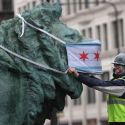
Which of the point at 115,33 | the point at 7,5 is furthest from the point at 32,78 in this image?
the point at 7,5

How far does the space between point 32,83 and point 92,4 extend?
5760 cm

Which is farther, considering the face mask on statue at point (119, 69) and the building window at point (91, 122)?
the building window at point (91, 122)

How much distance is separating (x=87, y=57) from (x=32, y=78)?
0.55m

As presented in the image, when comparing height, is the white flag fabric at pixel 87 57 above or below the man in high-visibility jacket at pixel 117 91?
above

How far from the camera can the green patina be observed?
5.76 meters

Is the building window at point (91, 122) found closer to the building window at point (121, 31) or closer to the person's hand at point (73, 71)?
the building window at point (121, 31)

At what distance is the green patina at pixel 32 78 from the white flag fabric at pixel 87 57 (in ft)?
0.50

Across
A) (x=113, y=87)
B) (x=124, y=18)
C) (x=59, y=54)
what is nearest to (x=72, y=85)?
(x=59, y=54)

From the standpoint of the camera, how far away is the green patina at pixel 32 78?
18.9ft

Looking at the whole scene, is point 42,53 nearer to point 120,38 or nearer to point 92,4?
point 120,38

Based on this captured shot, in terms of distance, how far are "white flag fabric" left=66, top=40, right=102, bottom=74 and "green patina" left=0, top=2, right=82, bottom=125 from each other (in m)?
0.15

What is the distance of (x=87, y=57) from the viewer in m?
6.06

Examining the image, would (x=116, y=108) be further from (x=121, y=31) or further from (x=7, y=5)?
(x=7, y=5)

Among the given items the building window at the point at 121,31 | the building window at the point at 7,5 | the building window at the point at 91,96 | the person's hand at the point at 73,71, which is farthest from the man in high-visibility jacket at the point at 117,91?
the building window at the point at 7,5
